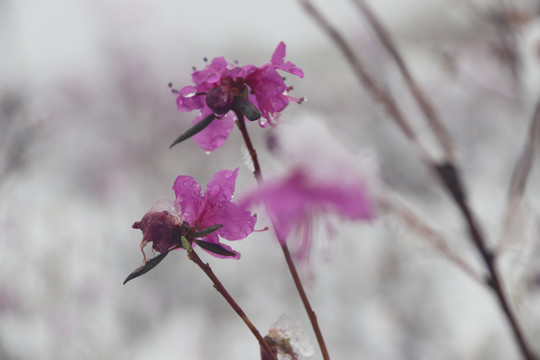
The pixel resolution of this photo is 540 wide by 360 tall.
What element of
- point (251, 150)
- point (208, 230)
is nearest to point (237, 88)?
point (251, 150)

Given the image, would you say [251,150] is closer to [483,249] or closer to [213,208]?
[213,208]

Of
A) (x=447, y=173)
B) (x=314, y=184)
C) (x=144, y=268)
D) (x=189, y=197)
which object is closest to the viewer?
(x=314, y=184)

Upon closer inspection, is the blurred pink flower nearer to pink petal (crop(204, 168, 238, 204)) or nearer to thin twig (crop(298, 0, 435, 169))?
pink petal (crop(204, 168, 238, 204))

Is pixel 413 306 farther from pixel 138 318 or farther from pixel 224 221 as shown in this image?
pixel 224 221

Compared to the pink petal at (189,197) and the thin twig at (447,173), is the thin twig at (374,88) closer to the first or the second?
the thin twig at (447,173)

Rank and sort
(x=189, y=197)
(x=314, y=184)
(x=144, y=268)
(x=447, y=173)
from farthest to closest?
(x=447, y=173) < (x=189, y=197) < (x=144, y=268) < (x=314, y=184)

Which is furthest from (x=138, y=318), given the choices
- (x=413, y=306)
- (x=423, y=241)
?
(x=423, y=241)

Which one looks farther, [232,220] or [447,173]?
[447,173]
